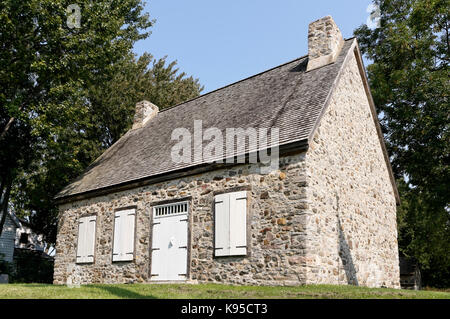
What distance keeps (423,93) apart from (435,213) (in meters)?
5.69

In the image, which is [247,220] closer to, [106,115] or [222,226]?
[222,226]

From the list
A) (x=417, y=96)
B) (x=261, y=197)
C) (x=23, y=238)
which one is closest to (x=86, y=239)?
(x=261, y=197)

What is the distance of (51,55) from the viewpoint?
16.3 meters

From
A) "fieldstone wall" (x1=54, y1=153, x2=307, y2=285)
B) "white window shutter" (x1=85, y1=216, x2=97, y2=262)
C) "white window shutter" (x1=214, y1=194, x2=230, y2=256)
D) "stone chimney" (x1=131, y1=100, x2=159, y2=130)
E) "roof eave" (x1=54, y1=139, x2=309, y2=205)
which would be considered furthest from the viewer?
"stone chimney" (x1=131, y1=100, x2=159, y2=130)

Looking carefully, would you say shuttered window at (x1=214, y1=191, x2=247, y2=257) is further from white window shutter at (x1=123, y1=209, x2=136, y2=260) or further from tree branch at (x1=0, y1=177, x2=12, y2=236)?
tree branch at (x1=0, y1=177, x2=12, y2=236)

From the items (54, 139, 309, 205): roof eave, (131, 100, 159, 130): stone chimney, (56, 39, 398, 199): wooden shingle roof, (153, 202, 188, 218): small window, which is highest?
(131, 100, 159, 130): stone chimney

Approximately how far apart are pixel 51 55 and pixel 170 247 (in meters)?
8.65

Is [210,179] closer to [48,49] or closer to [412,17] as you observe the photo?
[48,49]

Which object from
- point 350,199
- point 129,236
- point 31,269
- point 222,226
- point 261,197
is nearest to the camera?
point 261,197

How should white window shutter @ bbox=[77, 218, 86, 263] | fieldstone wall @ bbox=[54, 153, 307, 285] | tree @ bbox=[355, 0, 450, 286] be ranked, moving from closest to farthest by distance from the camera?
1. fieldstone wall @ bbox=[54, 153, 307, 285]
2. white window shutter @ bbox=[77, 218, 86, 263]
3. tree @ bbox=[355, 0, 450, 286]

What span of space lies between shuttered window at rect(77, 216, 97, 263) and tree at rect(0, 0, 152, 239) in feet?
12.1

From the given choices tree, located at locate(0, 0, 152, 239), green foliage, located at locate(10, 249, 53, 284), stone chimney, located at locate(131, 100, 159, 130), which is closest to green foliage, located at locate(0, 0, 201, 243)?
tree, located at locate(0, 0, 152, 239)

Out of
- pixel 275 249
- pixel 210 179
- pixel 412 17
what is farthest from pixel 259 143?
pixel 412 17

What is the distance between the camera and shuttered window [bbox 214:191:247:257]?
37.4ft
